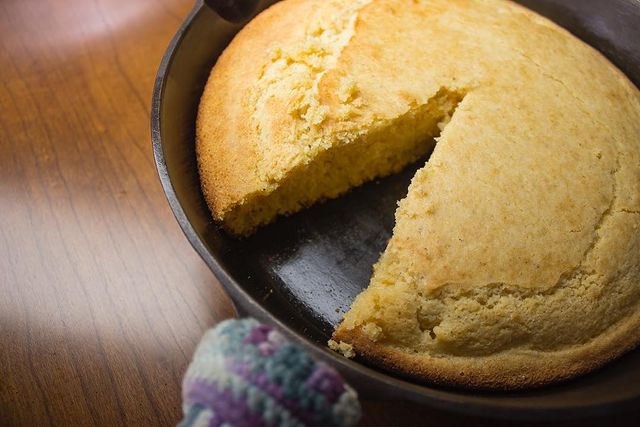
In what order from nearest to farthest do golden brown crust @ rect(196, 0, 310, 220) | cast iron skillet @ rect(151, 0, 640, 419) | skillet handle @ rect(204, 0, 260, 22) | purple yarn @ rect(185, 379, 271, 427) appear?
1. purple yarn @ rect(185, 379, 271, 427)
2. cast iron skillet @ rect(151, 0, 640, 419)
3. golden brown crust @ rect(196, 0, 310, 220)
4. skillet handle @ rect(204, 0, 260, 22)

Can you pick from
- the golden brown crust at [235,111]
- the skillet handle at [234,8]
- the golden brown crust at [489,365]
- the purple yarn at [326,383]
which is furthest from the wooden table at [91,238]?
the purple yarn at [326,383]

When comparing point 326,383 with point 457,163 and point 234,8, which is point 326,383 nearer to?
point 457,163

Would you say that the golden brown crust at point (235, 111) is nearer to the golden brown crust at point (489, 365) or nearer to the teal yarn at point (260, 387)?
the golden brown crust at point (489, 365)

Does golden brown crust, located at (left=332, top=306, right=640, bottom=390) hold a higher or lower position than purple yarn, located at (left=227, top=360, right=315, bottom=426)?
lower

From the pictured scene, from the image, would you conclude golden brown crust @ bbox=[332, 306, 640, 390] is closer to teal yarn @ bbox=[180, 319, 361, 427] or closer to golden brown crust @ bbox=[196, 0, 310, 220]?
teal yarn @ bbox=[180, 319, 361, 427]

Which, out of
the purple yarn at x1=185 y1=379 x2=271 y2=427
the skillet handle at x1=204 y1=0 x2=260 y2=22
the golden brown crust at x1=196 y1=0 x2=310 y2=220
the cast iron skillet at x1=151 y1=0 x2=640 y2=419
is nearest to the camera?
the purple yarn at x1=185 y1=379 x2=271 y2=427

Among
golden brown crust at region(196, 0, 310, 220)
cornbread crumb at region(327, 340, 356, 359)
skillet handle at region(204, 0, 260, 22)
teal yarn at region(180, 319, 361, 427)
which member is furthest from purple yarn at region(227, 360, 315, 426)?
skillet handle at region(204, 0, 260, 22)

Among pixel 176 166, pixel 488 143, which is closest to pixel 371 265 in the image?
pixel 488 143

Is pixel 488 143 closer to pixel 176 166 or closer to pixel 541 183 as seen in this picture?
pixel 541 183
